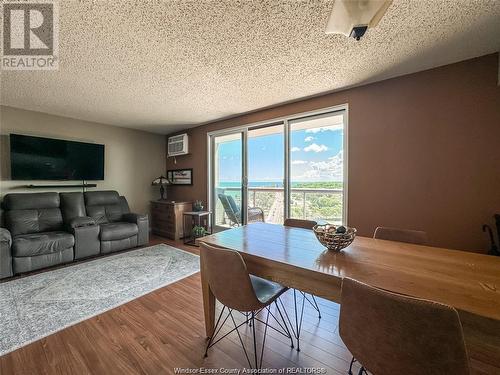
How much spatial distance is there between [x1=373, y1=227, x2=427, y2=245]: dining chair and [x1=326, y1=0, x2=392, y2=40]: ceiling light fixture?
1.46 meters

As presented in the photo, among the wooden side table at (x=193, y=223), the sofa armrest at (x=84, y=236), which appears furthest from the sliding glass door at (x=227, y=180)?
the sofa armrest at (x=84, y=236)

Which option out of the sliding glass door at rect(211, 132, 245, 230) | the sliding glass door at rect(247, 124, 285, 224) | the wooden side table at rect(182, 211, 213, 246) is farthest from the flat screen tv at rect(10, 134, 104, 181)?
the sliding glass door at rect(247, 124, 285, 224)

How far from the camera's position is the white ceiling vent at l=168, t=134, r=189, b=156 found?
4.75 m

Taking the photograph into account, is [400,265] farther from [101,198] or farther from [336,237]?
[101,198]

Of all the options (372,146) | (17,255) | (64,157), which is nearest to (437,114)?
(372,146)

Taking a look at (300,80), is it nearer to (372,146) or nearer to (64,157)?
(372,146)

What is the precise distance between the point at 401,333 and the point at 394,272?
1.26 ft

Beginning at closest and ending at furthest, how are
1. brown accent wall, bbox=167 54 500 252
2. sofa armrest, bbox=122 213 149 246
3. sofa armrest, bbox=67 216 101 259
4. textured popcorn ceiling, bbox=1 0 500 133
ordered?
textured popcorn ceiling, bbox=1 0 500 133 → brown accent wall, bbox=167 54 500 252 → sofa armrest, bbox=67 216 101 259 → sofa armrest, bbox=122 213 149 246

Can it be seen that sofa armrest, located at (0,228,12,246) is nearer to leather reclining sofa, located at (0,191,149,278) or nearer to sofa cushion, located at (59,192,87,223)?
leather reclining sofa, located at (0,191,149,278)

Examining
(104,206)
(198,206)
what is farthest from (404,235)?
(104,206)

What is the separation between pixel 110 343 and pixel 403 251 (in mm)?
2186

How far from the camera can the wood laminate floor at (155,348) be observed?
1.41 m

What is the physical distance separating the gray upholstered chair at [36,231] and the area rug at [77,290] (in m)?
0.21

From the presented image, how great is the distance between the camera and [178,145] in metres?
4.89
